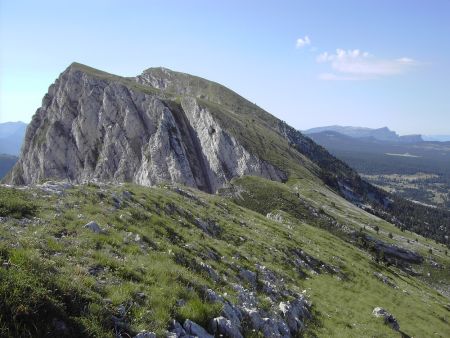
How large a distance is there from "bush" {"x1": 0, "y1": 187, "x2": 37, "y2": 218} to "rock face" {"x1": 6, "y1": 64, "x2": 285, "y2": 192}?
336 ft

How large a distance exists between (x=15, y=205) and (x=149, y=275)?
9133 millimetres

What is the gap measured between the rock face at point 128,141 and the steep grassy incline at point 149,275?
8487 cm

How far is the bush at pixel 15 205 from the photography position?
19.4m

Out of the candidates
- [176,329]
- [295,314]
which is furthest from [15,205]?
[295,314]

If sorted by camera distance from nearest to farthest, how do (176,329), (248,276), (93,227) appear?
1. (176,329)
2. (93,227)
3. (248,276)

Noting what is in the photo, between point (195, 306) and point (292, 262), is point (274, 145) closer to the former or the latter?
point (292, 262)

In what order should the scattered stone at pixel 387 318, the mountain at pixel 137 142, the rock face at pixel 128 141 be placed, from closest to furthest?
the scattered stone at pixel 387 318, the rock face at pixel 128 141, the mountain at pixel 137 142

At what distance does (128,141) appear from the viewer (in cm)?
14100

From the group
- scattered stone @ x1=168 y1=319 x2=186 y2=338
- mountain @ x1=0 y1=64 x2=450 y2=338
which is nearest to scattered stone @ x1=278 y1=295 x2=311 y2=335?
mountain @ x1=0 y1=64 x2=450 y2=338

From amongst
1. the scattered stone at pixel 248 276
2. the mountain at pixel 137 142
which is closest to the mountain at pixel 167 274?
the scattered stone at pixel 248 276

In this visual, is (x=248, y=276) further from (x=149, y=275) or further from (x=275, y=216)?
(x=275, y=216)

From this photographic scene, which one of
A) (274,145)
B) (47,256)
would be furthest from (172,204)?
(274,145)

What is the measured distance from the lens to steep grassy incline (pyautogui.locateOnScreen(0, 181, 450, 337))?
1151cm

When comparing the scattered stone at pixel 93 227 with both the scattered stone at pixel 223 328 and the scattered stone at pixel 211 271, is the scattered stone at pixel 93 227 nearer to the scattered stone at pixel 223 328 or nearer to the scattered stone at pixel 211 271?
the scattered stone at pixel 211 271
